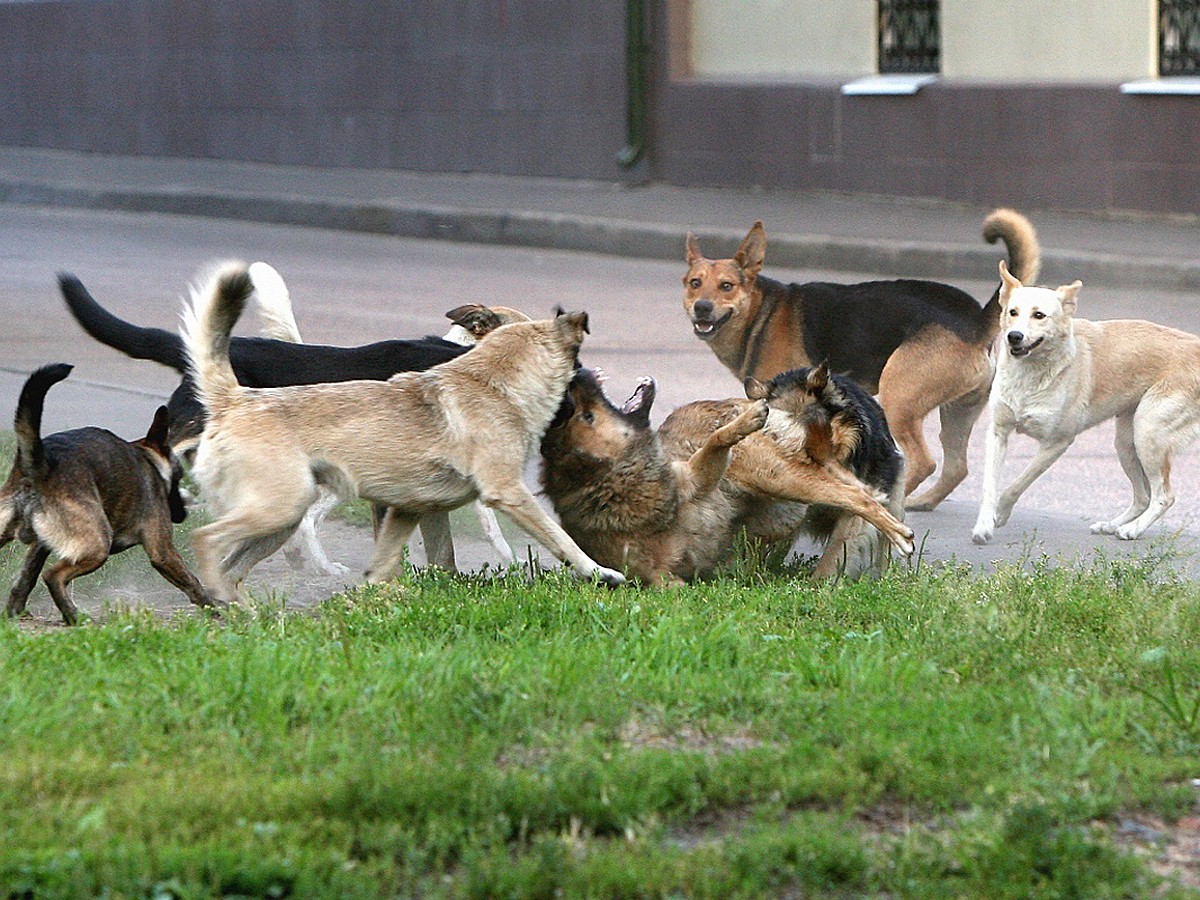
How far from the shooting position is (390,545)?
6199 millimetres

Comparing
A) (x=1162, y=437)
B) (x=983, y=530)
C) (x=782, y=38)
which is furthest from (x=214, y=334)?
(x=782, y=38)

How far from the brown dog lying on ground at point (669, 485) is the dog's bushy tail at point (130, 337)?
1388 millimetres

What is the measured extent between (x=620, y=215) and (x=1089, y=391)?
955 centimetres

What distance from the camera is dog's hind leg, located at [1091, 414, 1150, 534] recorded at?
7.36m

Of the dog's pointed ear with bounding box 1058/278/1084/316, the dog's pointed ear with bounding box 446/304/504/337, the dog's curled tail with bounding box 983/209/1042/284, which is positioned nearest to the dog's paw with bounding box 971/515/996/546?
the dog's pointed ear with bounding box 1058/278/1084/316

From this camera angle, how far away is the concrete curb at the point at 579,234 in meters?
13.7

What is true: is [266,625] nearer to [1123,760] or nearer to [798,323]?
[1123,760]

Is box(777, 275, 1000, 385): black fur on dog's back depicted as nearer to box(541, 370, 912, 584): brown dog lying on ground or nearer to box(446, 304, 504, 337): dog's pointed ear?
box(446, 304, 504, 337): dog's pointed ear

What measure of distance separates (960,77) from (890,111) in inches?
26.6

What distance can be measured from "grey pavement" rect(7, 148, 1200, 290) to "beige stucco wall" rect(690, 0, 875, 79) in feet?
3.96

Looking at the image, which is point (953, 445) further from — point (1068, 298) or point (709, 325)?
point (709, 325)

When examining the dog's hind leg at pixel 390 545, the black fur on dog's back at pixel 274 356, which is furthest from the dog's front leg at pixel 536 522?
the black fur on dog's back at pixel 274 356

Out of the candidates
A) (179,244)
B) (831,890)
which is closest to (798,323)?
(831,890)

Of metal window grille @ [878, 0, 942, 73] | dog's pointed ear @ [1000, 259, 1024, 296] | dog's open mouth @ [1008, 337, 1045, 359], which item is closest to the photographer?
dog's open mouth @ [1008, 337, 1045, 359]
